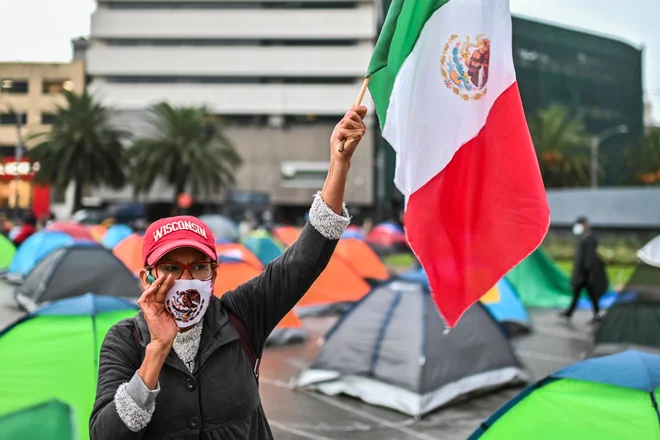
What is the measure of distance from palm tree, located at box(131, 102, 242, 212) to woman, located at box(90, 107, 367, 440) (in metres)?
36.2

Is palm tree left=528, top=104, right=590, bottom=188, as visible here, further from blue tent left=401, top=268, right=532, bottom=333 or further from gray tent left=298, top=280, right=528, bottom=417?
Result: gray tent left=298, top=280, right=528, bottom=417

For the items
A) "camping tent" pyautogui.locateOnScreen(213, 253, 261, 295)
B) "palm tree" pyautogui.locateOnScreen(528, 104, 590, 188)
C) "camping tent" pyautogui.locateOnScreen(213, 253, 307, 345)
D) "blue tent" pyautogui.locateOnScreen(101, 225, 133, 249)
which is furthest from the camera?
"palm tree" pyautogui.locateOnScreen(528, 104, 590, 188)

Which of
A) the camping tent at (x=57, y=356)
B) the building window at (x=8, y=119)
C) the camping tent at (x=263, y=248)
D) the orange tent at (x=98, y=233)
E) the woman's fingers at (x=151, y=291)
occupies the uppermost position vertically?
the building window at (x=8, y=119)

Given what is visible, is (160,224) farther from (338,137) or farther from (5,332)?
(5,332)

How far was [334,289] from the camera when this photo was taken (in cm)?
1302

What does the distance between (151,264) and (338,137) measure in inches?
28.1

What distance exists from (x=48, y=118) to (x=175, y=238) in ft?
132

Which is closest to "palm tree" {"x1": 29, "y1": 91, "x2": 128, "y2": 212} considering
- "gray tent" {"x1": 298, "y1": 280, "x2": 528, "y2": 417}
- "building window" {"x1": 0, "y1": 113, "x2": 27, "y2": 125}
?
"building window" {"x1": 0, "y1": 113, "x2": 27, "y2": 125}

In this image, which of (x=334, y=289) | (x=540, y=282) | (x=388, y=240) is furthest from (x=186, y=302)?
(x=388, y=240)

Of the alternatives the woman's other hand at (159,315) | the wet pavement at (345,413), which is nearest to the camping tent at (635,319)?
the wet pavement at (345,413)

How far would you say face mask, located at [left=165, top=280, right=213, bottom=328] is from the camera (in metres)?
1.97

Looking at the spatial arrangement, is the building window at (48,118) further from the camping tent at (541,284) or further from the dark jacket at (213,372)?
the dark jacket at (213,372)

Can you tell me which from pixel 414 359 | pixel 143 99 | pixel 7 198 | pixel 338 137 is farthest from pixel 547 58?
pixel 338 137

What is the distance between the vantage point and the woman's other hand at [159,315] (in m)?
1.84
